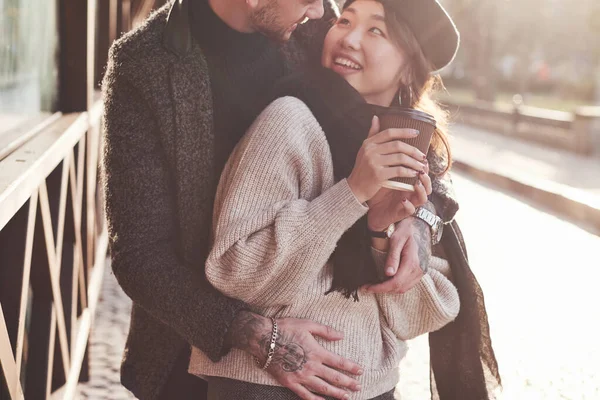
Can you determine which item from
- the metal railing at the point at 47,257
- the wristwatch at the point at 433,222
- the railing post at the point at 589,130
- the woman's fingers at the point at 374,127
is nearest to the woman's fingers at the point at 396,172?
the woman's fingers at the point at 374,127

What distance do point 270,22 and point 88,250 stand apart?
9.25 feet

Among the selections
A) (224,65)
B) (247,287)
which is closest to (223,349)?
(247,287)

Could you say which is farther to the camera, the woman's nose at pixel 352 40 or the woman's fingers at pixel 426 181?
the woman's nose at pixel 352 40

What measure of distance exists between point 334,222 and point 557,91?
6008 cm

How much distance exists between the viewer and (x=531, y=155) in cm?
1817

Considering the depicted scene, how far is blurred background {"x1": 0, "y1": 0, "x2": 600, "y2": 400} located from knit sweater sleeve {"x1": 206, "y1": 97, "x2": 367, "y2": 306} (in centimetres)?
55

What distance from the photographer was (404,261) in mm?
2021

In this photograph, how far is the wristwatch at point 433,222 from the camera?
2.18m

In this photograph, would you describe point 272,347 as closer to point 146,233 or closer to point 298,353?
point 298,353

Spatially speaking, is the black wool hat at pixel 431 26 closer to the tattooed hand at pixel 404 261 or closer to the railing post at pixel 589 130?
the tattooed hand at pixel 404 261

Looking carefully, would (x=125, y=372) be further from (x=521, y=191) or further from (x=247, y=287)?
(x=521, y=191)

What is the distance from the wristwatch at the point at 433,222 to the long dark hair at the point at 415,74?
7.3 inches

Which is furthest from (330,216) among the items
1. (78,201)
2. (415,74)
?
(78,201)

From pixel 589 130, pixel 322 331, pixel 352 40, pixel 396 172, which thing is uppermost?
pixel 352 40
